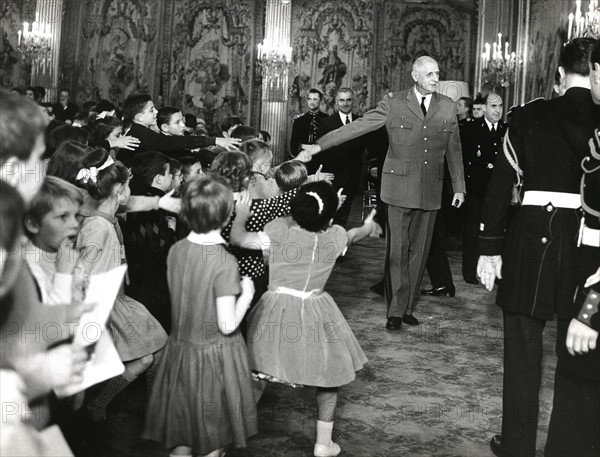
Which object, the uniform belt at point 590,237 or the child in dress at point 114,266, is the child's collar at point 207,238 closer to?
the child in dress at point 114,266

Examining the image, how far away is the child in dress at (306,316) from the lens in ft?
11.9

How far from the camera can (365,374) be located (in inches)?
201

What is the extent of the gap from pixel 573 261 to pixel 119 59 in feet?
50.7

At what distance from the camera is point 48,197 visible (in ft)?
9.87

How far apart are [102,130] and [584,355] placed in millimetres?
4176

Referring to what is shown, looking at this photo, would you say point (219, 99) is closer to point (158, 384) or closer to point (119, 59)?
point (119, 59)

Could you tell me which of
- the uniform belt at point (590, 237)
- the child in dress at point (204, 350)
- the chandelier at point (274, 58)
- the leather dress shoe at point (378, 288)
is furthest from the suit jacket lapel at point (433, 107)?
the chandelier at point (274, 58)

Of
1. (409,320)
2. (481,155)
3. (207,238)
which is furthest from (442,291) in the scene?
(207,238)

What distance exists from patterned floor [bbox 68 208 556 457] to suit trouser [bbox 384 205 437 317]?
247 millimetres

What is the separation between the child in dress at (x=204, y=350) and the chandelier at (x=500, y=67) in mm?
11488

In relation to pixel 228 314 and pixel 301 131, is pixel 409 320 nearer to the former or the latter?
pixel 228 314

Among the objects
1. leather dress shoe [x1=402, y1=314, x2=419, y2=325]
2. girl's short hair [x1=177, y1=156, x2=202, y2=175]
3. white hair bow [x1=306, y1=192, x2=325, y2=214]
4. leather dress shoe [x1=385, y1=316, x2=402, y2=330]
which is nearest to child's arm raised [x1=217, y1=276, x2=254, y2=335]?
white hair bow [x1=306, y1=192, x2=325, y2=214]

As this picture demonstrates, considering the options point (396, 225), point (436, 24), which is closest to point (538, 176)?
point (396, 225)

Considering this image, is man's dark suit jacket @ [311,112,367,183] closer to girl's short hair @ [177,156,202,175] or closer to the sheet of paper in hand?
girl's short hair @ [177,156,202,175]
